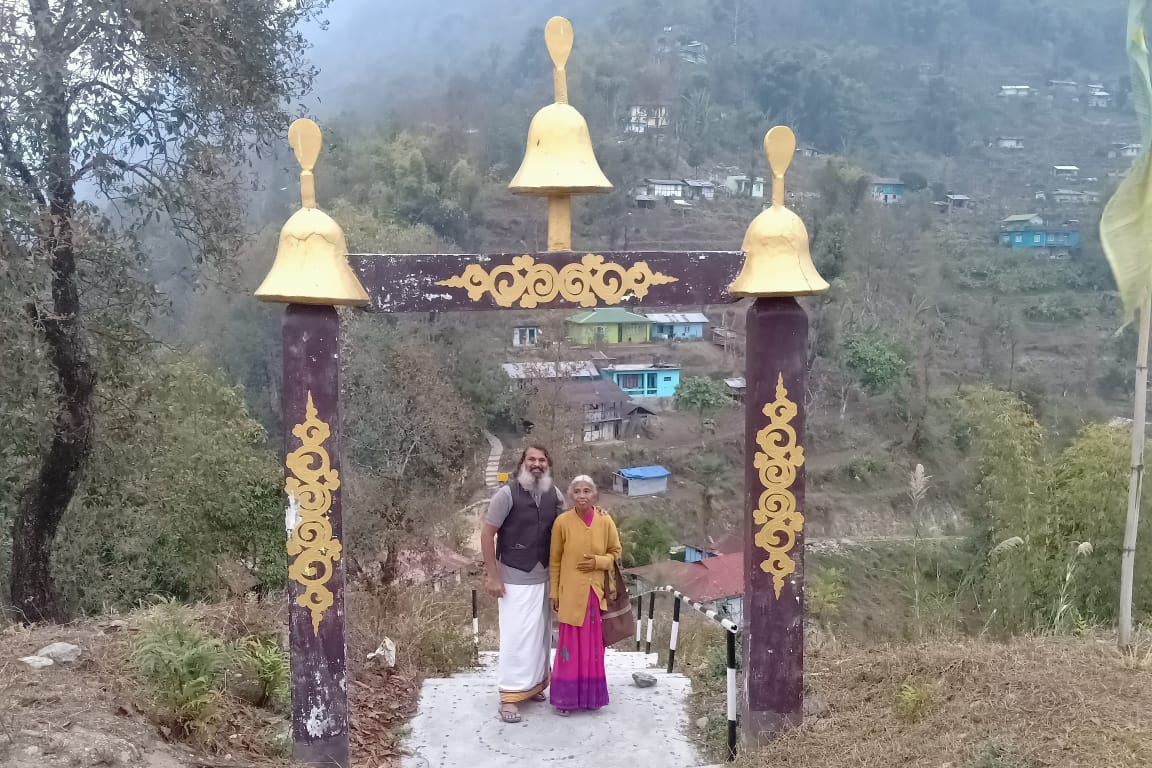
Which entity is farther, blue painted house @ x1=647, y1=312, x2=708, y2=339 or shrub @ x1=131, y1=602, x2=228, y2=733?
blue painted house @ x1=647, y1=312, x2=708, y2=339

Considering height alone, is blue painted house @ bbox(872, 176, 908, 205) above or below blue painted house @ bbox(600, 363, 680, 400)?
above

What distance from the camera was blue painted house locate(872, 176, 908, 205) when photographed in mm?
52594

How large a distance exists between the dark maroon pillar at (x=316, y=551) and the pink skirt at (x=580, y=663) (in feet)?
4.13

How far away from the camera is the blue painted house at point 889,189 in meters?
52.6

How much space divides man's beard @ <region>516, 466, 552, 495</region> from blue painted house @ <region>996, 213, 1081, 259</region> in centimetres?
4777

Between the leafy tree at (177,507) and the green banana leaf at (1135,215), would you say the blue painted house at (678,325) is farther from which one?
the green banana leaf at (1135,215)

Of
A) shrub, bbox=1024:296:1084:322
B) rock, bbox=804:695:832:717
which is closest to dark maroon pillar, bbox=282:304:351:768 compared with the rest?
rock, bbox=804:695:832:717

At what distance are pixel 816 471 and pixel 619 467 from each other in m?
6.91

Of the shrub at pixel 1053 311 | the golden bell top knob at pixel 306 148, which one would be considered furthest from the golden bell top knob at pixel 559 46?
the shrub at pixel 1053 311

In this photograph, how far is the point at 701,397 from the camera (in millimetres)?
30516

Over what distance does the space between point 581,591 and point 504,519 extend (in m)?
0.58

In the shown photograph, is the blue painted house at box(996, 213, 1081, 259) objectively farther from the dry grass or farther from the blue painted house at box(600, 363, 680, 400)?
the dry grass

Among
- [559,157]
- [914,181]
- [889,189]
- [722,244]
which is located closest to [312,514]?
[559,157]

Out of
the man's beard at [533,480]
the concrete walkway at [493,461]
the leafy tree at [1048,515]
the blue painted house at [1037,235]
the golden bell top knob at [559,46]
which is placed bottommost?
the concrete walkway at [493,461]
